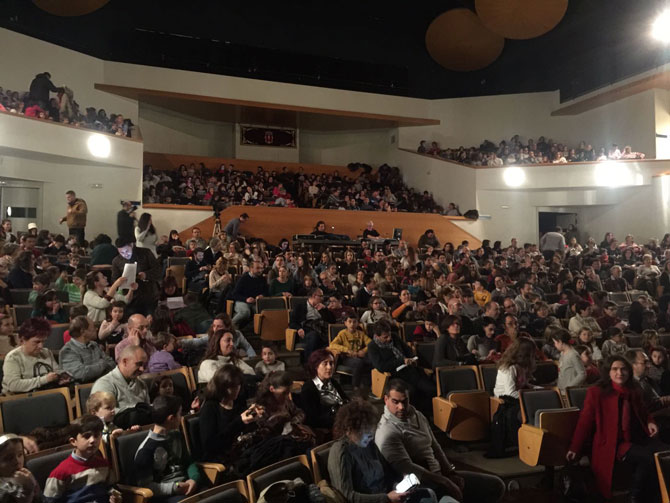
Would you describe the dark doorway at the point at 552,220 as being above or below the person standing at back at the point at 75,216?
above

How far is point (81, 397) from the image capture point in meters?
3.39

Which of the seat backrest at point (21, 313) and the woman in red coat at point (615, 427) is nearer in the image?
the woman in red coat at point (615, 427)

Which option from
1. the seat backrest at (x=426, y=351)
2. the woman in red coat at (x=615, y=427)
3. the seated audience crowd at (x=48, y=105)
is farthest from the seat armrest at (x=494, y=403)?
the seated audience crowd at (x=48, y=105)

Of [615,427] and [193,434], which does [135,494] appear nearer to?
[193,434]

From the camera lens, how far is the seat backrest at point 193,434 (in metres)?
3.02

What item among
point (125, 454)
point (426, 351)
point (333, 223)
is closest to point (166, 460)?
point (125, 454)

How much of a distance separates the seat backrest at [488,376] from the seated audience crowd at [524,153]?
10.8m

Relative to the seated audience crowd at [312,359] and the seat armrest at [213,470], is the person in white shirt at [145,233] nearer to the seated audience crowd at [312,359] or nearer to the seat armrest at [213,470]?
the seated audience crowd at [312,359]

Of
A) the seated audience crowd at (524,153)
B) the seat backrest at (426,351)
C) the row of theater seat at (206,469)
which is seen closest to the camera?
the row of theater seat at (206,469)

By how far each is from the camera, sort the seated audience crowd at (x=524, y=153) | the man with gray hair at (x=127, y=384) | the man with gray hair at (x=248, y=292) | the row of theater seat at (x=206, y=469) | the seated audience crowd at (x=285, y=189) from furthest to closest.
Result: the seated audience crowd at (x=524, y=153)
the seated audience crowd at (x=285, y=189)
the man with gray hair at (x=248, y=292)
the man with gray hair at (x=127, y=384)
the row of theater seat at (x=206, y=469)

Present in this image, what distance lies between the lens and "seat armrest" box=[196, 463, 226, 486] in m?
2.83

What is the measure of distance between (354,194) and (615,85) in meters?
6.79

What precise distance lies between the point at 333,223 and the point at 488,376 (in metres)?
8.46

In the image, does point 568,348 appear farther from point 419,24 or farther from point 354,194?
point 419,24
